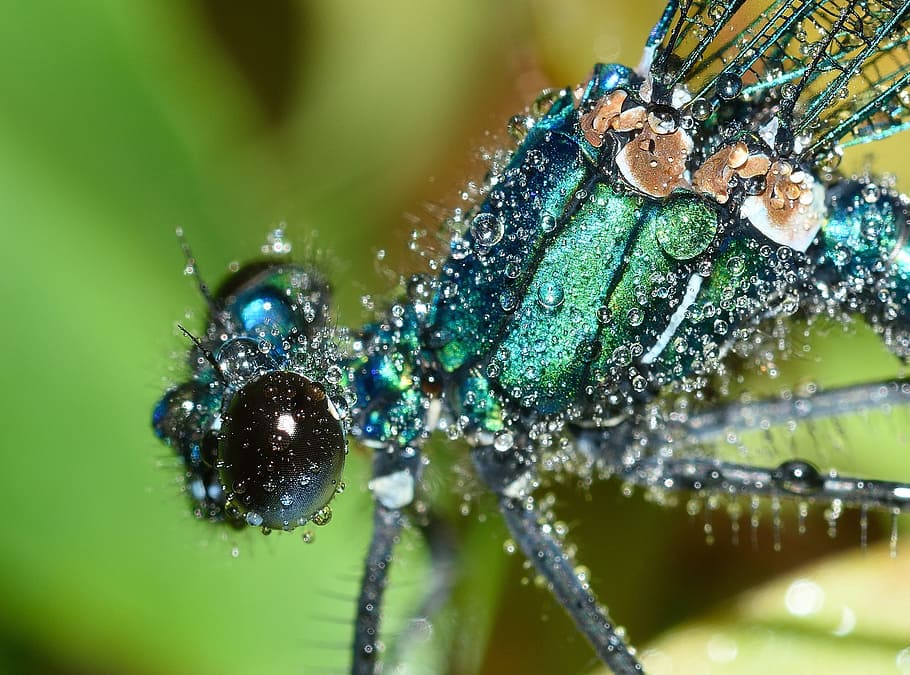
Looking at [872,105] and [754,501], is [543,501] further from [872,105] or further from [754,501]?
[872,105]

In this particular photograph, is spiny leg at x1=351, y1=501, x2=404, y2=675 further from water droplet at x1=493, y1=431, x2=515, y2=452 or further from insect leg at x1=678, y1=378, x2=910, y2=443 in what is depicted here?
insect leg at x1=678, y1=378, x2=910, y2=443

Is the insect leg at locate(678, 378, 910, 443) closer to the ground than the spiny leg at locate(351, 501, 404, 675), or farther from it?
farther from it

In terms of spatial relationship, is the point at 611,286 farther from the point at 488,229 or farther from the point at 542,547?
the point at 542,547

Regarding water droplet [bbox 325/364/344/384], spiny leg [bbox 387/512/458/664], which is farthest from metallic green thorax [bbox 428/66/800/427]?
spiny leg [bbox 387/512/458/664]

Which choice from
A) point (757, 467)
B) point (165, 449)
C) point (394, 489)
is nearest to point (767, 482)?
point (757, 467)

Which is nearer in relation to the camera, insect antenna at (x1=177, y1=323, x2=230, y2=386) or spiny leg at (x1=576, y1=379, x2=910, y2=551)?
insect antenna at (x1=177, y1=323, x2=230, y2=386)

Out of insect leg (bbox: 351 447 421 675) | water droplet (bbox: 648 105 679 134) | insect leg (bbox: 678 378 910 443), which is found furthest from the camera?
insect leg (bbox: 678 378 910 443)

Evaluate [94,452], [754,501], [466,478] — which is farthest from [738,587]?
[94,452]

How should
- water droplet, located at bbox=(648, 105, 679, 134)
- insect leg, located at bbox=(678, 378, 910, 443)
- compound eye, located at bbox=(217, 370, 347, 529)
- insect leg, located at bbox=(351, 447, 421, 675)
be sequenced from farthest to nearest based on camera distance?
insect leg, located at bbox=(678, 378, 910, 443)
insect leg, located at bbox=(351, 447, 421, 675)
water droplet, located at bbox=(648, 105, 679, 134)
compound eye, located at bbox=(217, 370, 347, 529)

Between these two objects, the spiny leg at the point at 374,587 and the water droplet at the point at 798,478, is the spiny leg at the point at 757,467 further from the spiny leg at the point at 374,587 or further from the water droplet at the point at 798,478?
the spiny leg at the point at 374,587
